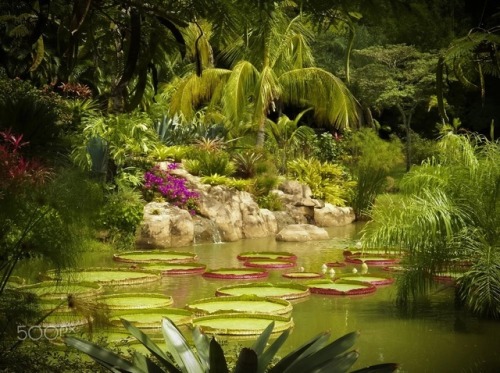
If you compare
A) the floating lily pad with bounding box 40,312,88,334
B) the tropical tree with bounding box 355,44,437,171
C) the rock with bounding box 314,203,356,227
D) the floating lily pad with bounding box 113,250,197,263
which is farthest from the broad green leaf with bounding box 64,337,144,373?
the tropical tree with bounding box 355,44,437,171

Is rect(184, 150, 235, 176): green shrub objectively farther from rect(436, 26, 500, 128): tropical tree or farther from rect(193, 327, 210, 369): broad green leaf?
rect(436, 26, 500, 128): tropical tree

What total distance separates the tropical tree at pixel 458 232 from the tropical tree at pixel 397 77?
51.3 feet

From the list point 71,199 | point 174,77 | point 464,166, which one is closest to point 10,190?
point 71,199

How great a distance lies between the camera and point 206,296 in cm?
790

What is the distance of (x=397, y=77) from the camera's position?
23734 mm

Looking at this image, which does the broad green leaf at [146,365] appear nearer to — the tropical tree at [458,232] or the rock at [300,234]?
the tropical tree at [458,232]

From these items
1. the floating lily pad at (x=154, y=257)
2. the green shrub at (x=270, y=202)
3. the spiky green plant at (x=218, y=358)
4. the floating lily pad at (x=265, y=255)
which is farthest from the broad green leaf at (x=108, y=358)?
the green shrub at (x=270, y=202)

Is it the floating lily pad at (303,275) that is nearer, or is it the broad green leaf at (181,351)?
the broad green leaf at (181,351)

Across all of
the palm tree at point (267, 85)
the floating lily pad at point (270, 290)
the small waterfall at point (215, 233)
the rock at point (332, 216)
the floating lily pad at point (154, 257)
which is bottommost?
the floating lily pad at point (270, 290)

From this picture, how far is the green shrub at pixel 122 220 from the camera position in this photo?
11.4 m

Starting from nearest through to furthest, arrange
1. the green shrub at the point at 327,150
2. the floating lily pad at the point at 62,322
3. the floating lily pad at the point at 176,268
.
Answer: the floating lily pad at the point at 62,322 < the floating lily pad at the point at 176,268 < the green shrub at the point at 327,150

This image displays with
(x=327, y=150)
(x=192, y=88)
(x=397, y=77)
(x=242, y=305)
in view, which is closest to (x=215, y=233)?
Answer: (x=192, y=88)

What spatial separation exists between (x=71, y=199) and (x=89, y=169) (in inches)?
299

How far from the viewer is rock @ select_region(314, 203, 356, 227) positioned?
617 inches
